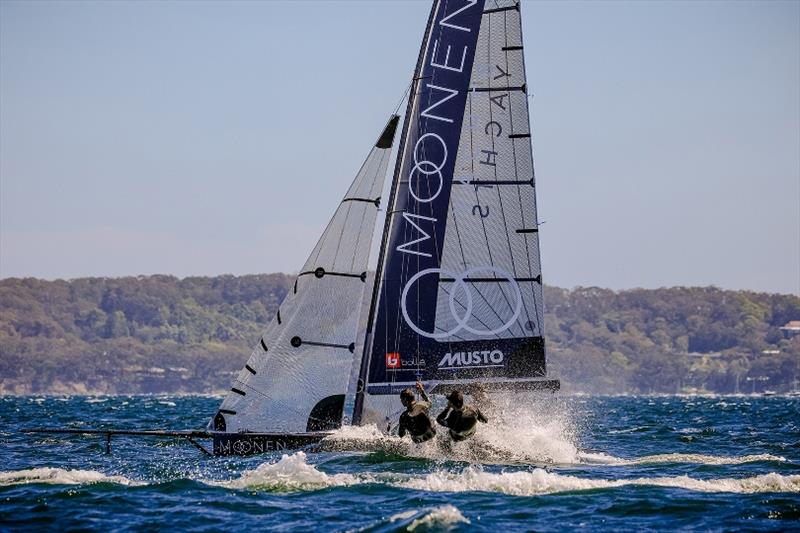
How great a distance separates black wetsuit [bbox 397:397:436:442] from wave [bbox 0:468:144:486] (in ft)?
15.7

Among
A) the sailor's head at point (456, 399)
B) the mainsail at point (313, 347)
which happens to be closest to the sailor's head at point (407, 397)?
the sailor's head at point (456, 399)

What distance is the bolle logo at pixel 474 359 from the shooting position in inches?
969

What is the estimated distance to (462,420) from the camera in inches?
909

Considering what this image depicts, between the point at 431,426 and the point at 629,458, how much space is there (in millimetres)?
5325

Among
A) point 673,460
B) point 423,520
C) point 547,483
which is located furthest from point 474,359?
point 423,520

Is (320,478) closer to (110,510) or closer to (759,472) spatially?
(110,510)

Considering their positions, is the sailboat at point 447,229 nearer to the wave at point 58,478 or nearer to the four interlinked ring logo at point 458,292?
the four interlinked ring logo at point 458,292

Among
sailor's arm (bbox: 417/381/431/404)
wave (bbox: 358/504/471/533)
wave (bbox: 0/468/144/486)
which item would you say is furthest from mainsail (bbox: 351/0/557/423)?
wave (bbox: 358/504/471/533)

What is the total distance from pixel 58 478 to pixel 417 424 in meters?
6.13

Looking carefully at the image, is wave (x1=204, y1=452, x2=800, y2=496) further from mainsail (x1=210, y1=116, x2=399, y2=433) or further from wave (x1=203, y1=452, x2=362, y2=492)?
mainsail (x1=210, y1=116, x2=399, y2=433)

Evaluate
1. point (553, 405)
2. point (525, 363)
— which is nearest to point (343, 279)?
point (525, 363)

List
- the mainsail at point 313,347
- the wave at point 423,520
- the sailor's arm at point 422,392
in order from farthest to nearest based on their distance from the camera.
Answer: the mainsail at point 313,347 → the sailor's arm at point 422,392 → the wave at point 423,520

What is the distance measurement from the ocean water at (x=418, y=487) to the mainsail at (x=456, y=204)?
Result: 153 centimetres

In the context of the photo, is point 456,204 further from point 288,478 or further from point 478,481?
point 288,478
